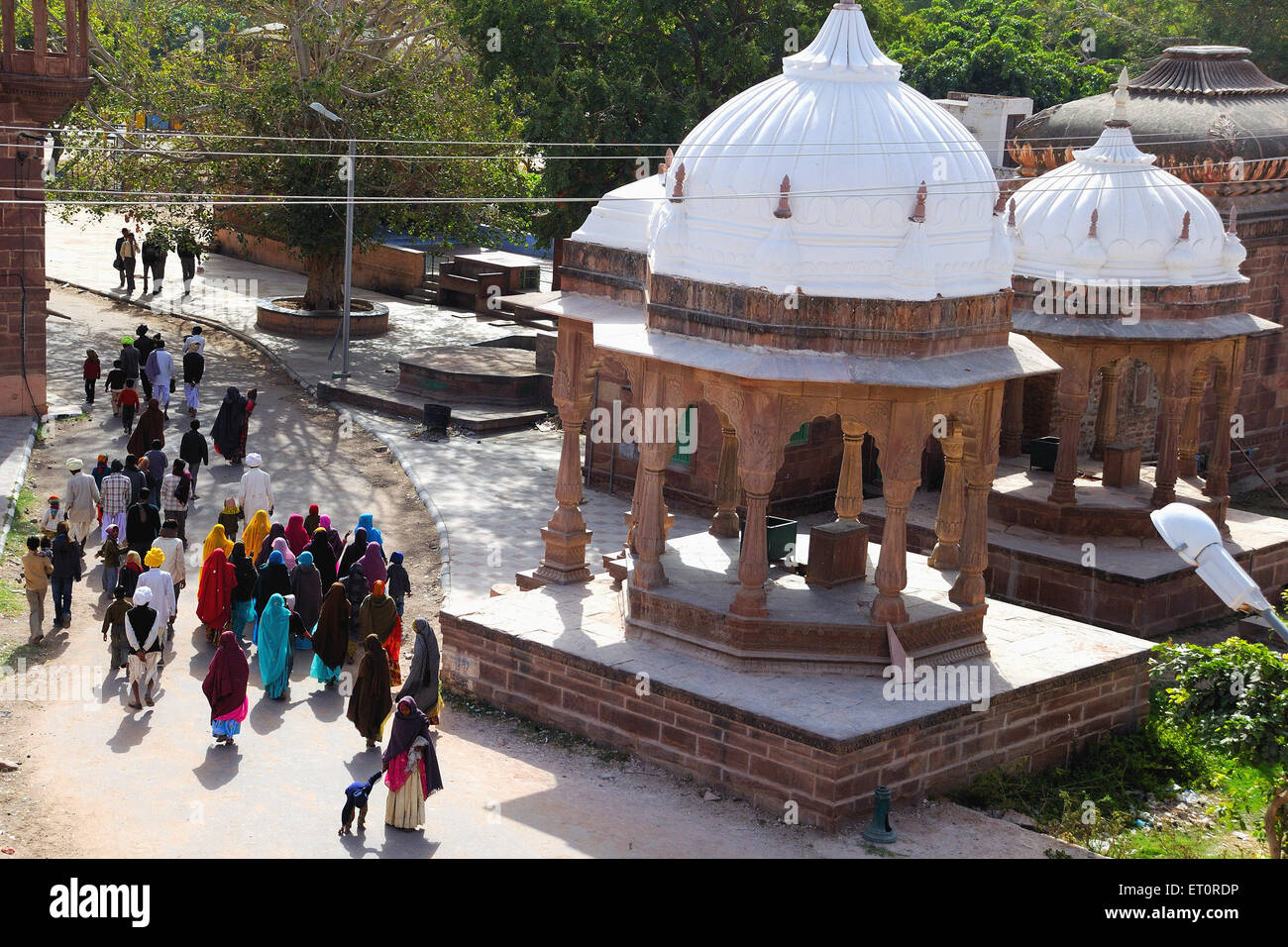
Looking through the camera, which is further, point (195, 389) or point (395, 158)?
point (395, 158)

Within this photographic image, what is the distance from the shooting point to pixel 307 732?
509 inches

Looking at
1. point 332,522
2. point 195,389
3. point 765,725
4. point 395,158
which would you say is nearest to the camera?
point 765,725

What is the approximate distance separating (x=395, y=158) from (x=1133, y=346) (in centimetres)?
1405

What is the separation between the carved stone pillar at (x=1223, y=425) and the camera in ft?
60.5

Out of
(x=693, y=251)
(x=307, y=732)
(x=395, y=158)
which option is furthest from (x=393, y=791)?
(x=395, y=158)

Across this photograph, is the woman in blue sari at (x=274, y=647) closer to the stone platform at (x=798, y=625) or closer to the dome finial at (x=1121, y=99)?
the stone platform at (x=798, y=625)

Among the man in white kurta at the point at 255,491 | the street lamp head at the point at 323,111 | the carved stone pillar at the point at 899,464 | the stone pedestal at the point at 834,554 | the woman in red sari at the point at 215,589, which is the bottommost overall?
the woman in red sari at the point at 215,589

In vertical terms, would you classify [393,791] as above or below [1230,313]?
below

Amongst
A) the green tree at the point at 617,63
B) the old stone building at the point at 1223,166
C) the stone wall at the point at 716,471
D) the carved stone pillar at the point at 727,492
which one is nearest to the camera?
the carved stone pillar at the point at 727,492

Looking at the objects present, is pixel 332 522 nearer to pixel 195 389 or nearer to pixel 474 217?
pixel 195 389

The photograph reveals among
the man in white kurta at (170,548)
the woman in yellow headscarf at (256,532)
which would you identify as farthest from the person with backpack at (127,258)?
the man in white kurta at (170,548)

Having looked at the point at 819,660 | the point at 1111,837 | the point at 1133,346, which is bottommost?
the point at 1111,837

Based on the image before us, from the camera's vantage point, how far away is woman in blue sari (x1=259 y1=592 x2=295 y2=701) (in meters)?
13.3

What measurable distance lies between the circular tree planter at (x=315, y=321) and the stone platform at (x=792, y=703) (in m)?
16.1
